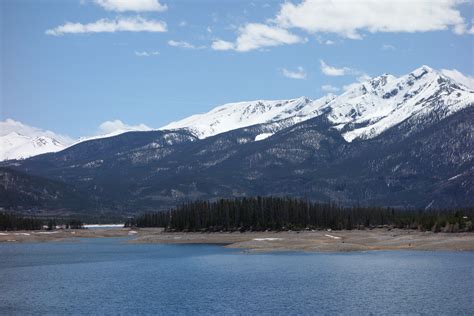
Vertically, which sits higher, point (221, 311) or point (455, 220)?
point (455, 220)

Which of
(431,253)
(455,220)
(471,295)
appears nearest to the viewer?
(471,295)

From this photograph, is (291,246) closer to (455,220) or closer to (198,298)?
(455,220)

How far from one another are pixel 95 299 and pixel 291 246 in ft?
260

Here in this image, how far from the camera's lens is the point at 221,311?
223 ft

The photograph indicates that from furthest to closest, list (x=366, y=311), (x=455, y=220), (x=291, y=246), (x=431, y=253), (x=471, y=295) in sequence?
(x=455, y=220)
(x=291, y=246)
(x=431, y=253)
(x=471, y=295)
(x=366, y=311)

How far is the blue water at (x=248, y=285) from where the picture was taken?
6969 cm

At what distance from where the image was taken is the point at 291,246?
15188 centimetres

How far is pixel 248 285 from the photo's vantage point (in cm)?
8625

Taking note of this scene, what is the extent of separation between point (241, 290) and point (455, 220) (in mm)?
102388

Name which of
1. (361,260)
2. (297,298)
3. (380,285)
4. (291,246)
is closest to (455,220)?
(291,246)

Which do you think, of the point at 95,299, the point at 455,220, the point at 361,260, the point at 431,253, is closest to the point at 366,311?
the point at 95,299

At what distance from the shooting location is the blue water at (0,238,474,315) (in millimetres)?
69688

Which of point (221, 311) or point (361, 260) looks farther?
point (361, 260)

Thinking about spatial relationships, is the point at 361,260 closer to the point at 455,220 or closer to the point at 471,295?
the point at 471,295
